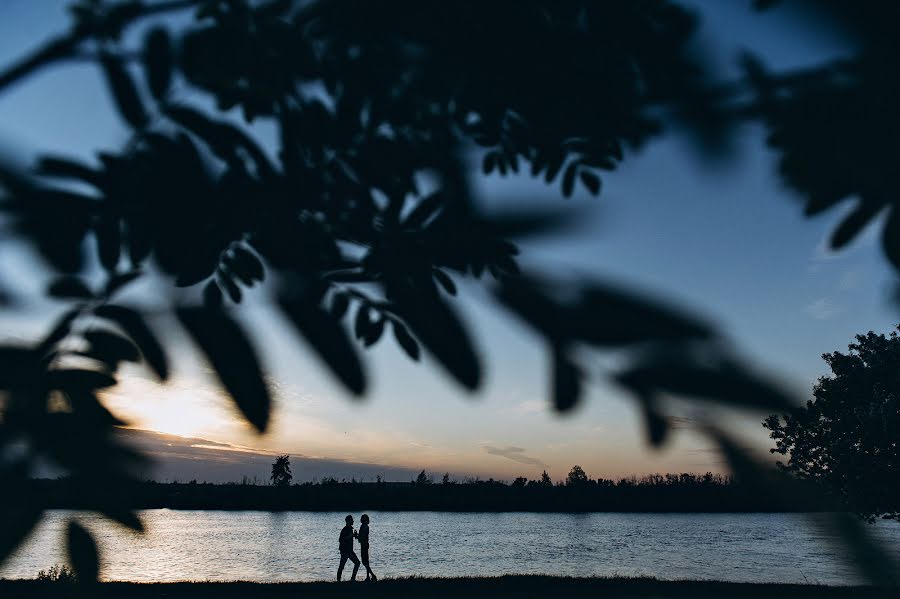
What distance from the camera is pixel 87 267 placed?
4.26ft

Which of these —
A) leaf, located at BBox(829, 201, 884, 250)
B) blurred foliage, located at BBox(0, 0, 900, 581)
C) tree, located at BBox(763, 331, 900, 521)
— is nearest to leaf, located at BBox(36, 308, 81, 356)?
blurred foliage, located at BBox(0, 0, 900, 581)

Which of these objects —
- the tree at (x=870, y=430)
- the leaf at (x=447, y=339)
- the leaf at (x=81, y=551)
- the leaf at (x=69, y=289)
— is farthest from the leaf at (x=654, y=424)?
the tree at (x=870, y=430)

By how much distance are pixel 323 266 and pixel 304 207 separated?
0.14 meters

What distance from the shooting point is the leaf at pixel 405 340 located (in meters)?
0.98

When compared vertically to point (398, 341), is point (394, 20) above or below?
above

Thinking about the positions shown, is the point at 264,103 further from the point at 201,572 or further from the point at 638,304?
the point at 201,572

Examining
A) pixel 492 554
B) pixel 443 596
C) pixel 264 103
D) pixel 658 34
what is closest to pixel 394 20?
pixel 658 34

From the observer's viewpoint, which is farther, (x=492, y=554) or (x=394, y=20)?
(x=492, y=554)

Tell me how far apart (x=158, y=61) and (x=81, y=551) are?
133cm

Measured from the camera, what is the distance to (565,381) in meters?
0.83

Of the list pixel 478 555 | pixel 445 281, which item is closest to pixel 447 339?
pixel 445 281

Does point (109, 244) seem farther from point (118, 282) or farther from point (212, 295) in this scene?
point (212, 295)

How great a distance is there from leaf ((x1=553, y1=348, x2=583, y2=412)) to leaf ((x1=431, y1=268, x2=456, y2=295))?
0.67ft

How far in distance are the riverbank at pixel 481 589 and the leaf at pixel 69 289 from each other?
2196 cm
